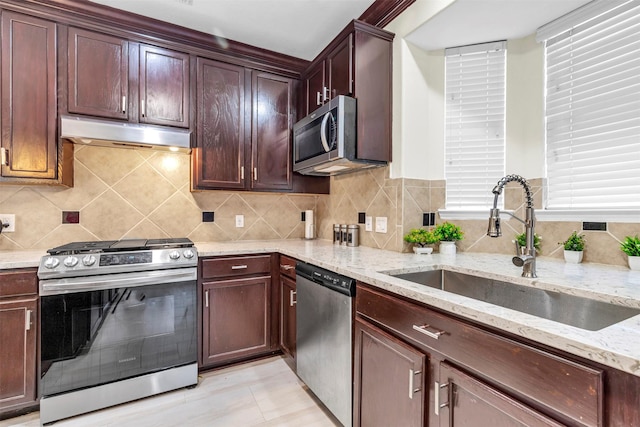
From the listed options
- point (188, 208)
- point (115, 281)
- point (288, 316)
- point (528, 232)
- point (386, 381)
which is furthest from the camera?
point (188, 208)

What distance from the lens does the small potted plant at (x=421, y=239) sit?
197cm

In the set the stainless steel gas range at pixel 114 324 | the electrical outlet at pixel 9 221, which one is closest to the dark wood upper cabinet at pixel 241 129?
the stainless steel gas range at pixel 114 324

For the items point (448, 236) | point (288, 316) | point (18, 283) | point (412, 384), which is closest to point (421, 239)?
point (448, 236)

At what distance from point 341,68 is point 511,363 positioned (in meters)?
2.00

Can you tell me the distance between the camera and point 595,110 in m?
1.62

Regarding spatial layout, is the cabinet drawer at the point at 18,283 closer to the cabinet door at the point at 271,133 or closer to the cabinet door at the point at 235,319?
the cabinet door at the point at 235,319

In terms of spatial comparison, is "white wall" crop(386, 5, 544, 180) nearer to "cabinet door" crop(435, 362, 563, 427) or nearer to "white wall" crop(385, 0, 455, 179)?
"white wall" crop(385, 0, 455, 179)

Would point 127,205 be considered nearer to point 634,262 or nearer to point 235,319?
point 235,319

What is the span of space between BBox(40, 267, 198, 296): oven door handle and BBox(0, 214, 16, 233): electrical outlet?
0.75 m

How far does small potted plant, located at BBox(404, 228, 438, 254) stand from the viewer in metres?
1.97

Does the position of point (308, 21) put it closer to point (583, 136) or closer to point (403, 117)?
point (403, 117)

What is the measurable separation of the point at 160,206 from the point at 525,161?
2728 millimetres

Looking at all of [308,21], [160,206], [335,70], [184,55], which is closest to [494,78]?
[335,70]

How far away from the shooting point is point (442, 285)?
1.70 m
